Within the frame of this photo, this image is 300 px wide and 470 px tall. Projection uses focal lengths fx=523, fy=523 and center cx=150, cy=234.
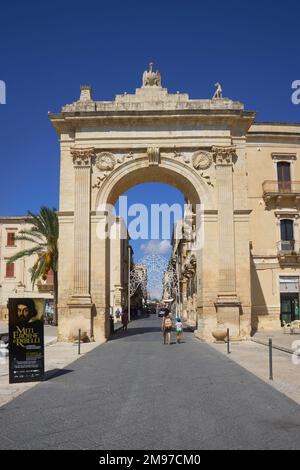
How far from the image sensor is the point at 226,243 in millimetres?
25578

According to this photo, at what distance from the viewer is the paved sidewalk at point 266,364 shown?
1125 centimetres

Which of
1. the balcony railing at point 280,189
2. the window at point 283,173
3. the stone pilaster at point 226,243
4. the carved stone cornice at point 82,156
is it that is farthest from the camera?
the window at point 283,173

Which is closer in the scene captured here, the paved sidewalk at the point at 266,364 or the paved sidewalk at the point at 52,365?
the paved sidewalk at the point at 52,365

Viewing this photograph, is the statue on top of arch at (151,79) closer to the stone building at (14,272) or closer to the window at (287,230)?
the window at (287,230)

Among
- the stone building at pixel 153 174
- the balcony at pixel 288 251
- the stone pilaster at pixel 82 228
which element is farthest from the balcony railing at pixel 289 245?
the stone pilaster at pixel 82 228

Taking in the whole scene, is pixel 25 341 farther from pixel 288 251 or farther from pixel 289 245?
pixel 289 245

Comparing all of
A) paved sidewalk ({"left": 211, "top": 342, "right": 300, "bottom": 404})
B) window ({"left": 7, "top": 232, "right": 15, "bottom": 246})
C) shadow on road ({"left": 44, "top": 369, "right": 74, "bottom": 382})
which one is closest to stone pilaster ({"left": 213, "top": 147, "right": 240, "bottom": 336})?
paved sidewalk ({"left": 211, "top": 342, "right": 300, "bottom": 404})

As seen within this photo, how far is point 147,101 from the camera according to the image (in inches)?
1054

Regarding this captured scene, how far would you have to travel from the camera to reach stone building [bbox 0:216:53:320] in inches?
2083

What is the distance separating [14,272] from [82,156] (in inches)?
1207

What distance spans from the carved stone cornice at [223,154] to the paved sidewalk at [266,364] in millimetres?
8986

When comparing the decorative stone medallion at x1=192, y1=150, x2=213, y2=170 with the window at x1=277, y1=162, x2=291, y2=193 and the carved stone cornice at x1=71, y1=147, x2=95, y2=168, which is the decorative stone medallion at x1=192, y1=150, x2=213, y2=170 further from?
the window at x1=277, y1=162, x2=291, y2=193

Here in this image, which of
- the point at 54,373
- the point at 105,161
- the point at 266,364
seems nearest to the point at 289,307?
the point at 105,161
